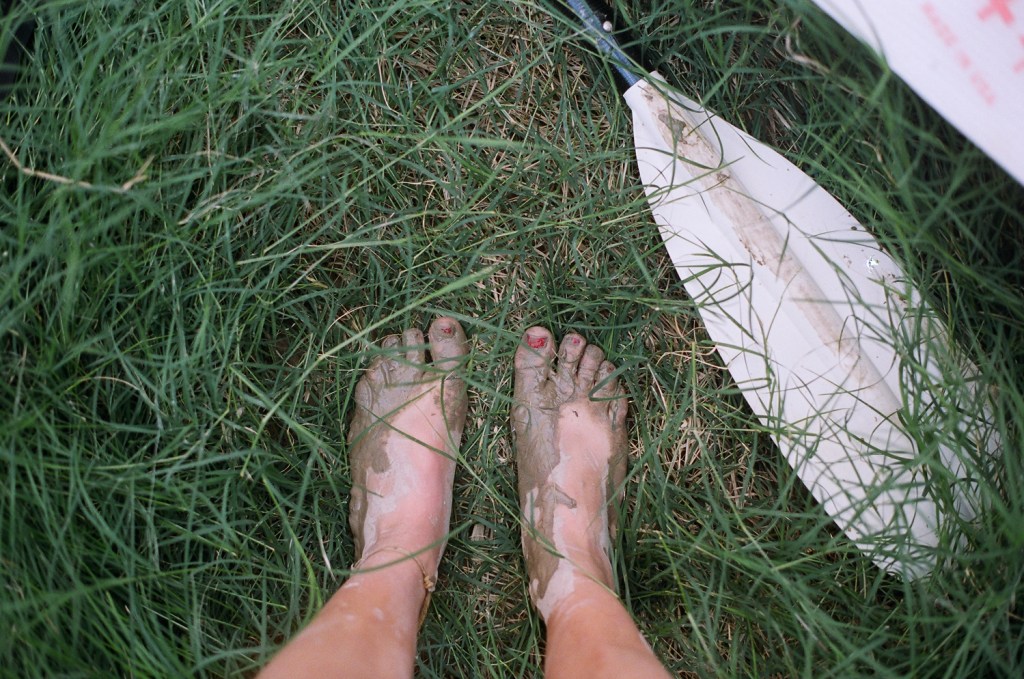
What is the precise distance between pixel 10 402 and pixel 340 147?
646 millimetres

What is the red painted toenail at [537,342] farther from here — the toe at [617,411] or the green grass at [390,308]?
the toe at [617,411]

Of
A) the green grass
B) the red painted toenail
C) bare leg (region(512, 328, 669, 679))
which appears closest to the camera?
the green grass

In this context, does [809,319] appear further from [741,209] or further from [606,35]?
[606,35]

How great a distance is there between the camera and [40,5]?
112 centimetres

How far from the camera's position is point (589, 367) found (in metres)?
1.30

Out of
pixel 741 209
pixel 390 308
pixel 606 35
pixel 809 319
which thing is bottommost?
pixel 390 308

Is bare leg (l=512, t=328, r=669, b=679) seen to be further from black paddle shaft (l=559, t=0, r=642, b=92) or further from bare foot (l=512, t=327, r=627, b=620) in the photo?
black paddle shaft (l=559, t=0, r=642, b=92)

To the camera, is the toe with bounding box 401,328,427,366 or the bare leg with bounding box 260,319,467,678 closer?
the bare leg with bounding box 260,319,467,678

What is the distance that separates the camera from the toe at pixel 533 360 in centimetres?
126

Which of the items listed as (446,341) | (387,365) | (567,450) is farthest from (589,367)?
(387,365)

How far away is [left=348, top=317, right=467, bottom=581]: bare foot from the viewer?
47.3 inches

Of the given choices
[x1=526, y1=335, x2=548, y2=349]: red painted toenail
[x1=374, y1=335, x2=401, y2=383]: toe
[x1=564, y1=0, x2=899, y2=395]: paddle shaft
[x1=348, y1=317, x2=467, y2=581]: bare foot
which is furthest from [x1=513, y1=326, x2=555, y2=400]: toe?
[x1=564, y1=0, x2=899, y2=395]: paddle shaft

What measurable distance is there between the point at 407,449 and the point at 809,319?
29.8 inches

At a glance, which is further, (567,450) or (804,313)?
(567,450)
